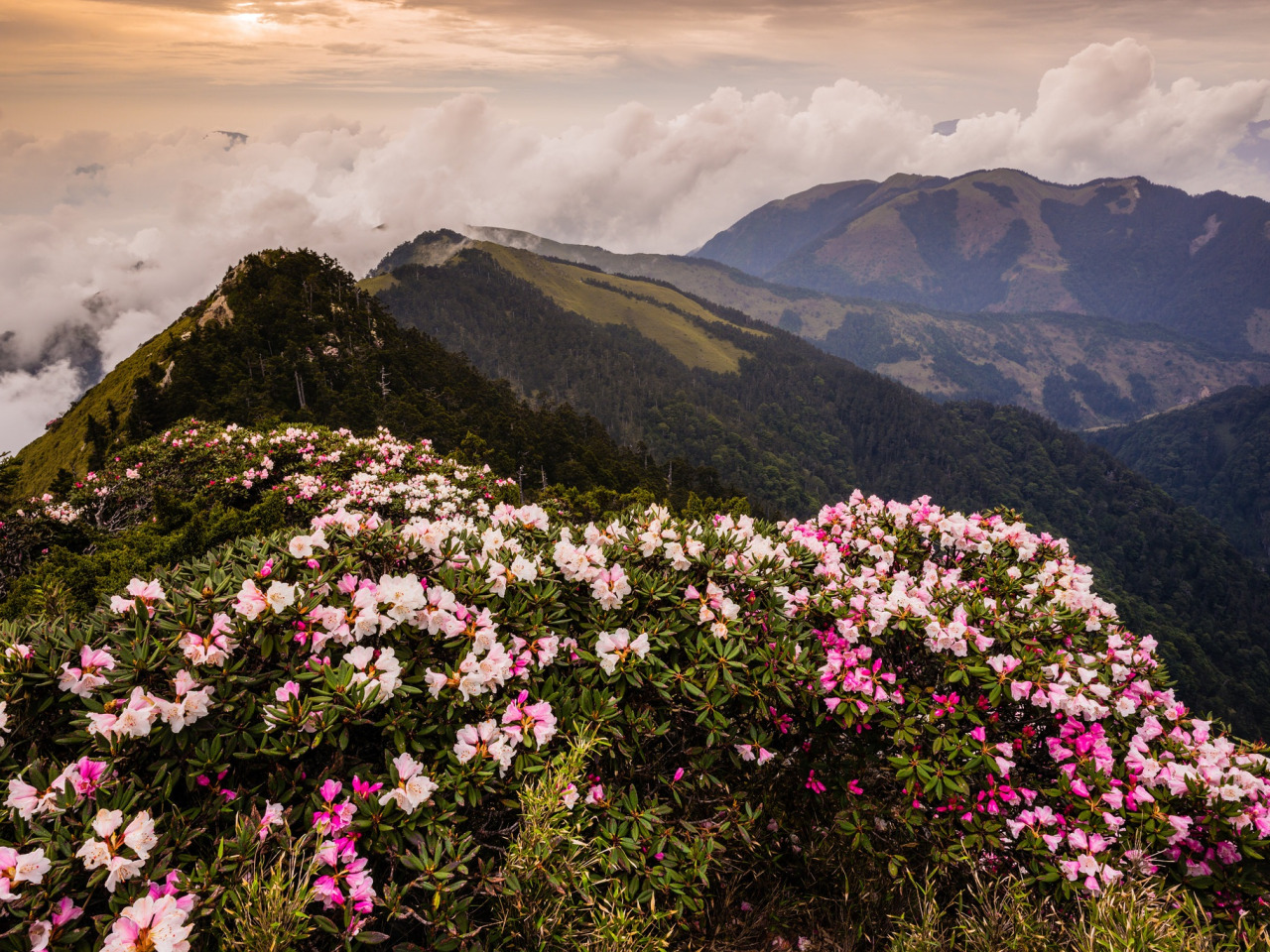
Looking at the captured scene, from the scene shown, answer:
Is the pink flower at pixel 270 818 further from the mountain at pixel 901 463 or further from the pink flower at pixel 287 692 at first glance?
the mountain at pixel 901 463

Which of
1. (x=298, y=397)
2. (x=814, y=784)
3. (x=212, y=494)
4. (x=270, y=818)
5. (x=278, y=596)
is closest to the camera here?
(x=270, y=818)

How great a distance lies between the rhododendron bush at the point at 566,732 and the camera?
3.10 metres

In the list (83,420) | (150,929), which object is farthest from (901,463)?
(150,929)

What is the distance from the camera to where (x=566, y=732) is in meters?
4.01

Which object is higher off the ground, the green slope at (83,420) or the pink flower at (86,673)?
the pink flower at (86,673)

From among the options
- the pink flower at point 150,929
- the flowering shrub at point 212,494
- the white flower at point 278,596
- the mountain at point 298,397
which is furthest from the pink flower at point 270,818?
the mountain at point 298,397

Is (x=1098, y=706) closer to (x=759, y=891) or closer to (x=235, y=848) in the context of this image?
(x=759, y=891)

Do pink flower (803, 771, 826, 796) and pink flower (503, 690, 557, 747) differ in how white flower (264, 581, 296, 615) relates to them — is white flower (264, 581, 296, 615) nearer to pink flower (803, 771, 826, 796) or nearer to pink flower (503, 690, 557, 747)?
pink flower (503, 690, 557, 747)

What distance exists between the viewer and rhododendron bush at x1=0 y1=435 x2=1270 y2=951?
3102mm

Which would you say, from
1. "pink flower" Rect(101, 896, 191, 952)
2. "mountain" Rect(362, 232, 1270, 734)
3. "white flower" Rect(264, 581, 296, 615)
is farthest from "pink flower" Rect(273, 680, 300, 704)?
"mountain" Rect(362, 232, 1270, 734)

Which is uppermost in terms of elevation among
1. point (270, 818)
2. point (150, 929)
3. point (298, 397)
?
point (150, 929)

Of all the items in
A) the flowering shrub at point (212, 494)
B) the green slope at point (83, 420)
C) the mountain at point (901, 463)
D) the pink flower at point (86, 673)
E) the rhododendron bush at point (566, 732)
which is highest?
the pink flower at point (86, 673)

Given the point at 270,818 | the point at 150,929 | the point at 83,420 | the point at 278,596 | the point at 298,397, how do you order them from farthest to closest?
1. the point at 83,420
2. the point at 298,397
3. the point at 278,596
4. the point at 270,818
5. the point at 150,929

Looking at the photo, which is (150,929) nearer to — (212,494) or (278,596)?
(278,596)
